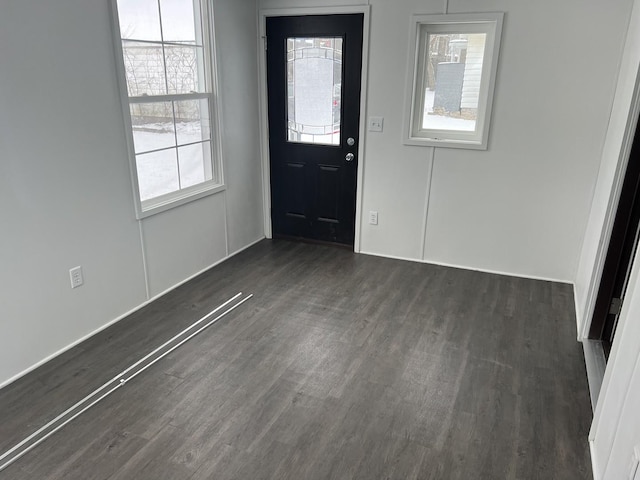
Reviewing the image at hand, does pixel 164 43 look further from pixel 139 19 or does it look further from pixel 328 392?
pixel 328 392

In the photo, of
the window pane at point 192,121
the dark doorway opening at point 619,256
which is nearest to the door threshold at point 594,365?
the dark doorway opening at point 619,256

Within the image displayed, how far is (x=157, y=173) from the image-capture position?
3.47 m

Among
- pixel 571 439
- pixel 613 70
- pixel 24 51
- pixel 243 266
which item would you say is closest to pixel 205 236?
pixel 243 266

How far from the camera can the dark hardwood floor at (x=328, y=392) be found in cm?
208

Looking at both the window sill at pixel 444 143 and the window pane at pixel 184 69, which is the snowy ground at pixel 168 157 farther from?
the window sill at pixel 444 143

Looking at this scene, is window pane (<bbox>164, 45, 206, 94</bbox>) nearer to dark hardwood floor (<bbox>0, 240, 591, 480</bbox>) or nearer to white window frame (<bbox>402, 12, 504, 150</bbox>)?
dark hardwood floor (<bbox>0, 240, 591, 480</bbox>)

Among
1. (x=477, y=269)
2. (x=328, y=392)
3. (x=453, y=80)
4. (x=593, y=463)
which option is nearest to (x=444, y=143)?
(x=453, y=80)

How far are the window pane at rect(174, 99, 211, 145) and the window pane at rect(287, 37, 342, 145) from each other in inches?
33.4

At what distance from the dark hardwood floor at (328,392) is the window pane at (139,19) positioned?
1.82 metres

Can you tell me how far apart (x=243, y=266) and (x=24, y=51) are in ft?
7.46

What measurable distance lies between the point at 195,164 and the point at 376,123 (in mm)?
1548

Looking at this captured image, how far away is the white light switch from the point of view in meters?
4.07

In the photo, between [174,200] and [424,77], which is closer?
[174,200]

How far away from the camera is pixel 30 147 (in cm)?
250
